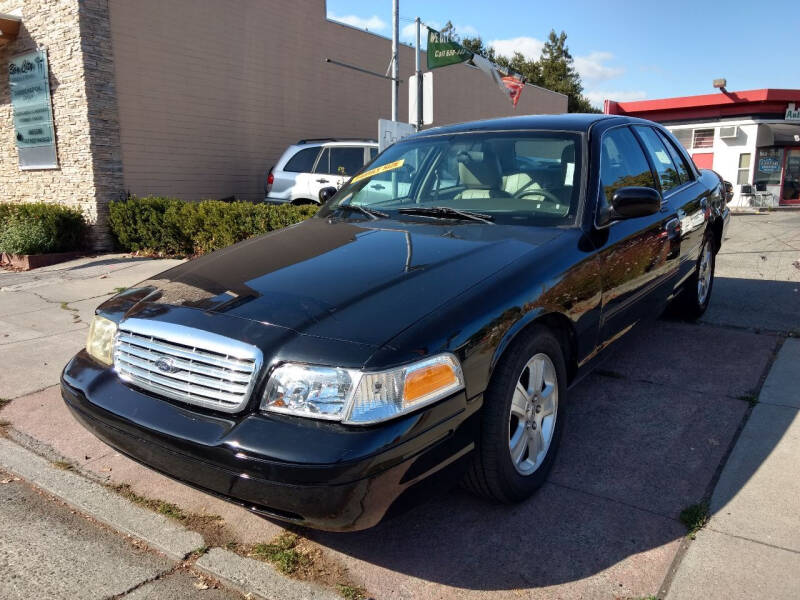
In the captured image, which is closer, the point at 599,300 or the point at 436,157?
the point at 599,300

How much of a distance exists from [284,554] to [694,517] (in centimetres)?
172

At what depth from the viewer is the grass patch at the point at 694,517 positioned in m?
2.65

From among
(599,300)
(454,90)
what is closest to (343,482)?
(599,300)

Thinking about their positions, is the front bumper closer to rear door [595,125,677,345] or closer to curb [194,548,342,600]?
curb [194,548,342,600]

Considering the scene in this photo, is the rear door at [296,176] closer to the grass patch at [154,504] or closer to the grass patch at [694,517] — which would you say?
the grass patch at [154,504]

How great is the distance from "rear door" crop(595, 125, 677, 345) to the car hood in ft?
1.51

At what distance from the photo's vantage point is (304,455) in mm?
2062

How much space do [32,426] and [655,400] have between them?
3815mm

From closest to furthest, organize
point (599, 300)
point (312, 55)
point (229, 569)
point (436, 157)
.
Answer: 1. point (229, 569)
2. point (599, 300)
3. point (436, 157)
4. point (312, 55)

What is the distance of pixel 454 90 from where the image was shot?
20781 mm

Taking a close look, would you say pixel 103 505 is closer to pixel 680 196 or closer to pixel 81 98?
pixel 680 196

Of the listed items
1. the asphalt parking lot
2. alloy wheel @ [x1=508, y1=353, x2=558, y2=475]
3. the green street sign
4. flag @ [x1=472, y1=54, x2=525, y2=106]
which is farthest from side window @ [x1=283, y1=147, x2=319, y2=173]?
alloy wheel @ [x1=508, y1=353, x2=558, y2=475]

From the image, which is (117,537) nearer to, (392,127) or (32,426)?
(32,426)

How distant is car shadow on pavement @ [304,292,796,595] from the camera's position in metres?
2.48
